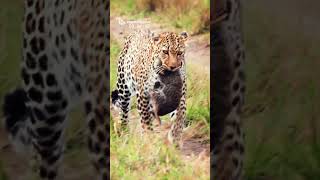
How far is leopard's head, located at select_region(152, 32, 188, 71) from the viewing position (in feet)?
7.80

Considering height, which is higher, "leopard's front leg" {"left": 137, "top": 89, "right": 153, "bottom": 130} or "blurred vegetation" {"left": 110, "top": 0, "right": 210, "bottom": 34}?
"blurred vegetation" {"left": 110, "top": 0, "right": 210, "bottom": 34}

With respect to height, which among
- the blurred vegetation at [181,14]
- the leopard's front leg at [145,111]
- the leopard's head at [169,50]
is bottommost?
the leopard's front leg at [145,111]

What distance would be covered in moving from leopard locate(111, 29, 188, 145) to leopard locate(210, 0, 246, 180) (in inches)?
4.1

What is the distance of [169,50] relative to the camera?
238 centimetres

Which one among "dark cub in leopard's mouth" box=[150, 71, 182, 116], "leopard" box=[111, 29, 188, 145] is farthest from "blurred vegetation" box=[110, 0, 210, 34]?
"dark cub in leopard's mouth" box=[150, 71, 182, 116]

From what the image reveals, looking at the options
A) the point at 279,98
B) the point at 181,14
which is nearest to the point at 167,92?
the point at 181,14

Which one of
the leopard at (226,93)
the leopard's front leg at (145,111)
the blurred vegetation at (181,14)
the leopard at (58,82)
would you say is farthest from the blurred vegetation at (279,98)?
the leopard at (58,82)

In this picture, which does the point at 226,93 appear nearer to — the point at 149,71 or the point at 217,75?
the point at 217,75

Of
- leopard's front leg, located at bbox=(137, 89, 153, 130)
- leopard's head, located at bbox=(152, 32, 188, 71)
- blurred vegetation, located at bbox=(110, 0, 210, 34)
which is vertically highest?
blurred vegetation, located at bbox=(110, 0, 210, 34)

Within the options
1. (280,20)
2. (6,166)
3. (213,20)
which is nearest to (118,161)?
(6,166)

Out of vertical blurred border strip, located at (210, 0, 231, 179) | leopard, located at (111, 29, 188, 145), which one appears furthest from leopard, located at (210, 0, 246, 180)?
leopard, located at (111, 29, 188, 145)

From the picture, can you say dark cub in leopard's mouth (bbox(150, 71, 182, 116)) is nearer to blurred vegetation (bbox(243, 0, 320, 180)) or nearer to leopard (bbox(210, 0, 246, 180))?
leopard (bbox(210, 0, 246, 180))

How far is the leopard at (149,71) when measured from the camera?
238 cm

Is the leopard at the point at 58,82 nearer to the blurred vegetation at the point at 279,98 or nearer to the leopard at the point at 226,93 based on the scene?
the leopard at the point at 226,93
